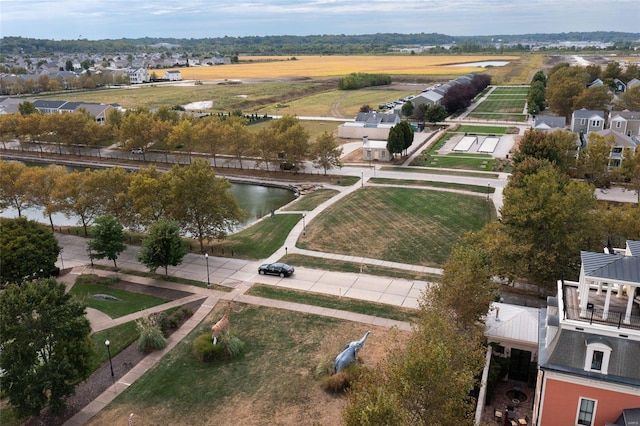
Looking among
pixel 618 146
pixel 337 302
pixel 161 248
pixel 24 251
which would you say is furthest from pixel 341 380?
pixel 618 146

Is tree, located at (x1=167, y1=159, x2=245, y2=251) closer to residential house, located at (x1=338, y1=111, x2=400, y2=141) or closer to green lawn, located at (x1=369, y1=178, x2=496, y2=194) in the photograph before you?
green lawn, located at (x1=369, y1=178, x2=496, y2=194)

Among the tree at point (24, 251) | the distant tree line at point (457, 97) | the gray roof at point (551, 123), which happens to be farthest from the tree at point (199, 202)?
the distant tree line at point (457, 97)

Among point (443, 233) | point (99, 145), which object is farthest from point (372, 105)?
point (443, 233)

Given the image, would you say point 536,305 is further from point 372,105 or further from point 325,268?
point 372,105

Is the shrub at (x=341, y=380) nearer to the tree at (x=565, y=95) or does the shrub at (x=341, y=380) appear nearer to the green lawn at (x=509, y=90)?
the tree at (x=565, y=95)

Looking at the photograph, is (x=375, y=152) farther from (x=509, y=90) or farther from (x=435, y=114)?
(x=509, y=90)

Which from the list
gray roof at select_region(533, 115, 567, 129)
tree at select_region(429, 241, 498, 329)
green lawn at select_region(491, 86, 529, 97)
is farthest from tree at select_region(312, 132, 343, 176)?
green lawn at select_region(491, 86, 529, 97)

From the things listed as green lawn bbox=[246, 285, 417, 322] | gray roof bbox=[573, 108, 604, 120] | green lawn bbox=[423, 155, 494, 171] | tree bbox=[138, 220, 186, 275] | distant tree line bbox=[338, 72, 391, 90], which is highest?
distant tree line bbox=[338, 72, 391, 90]
